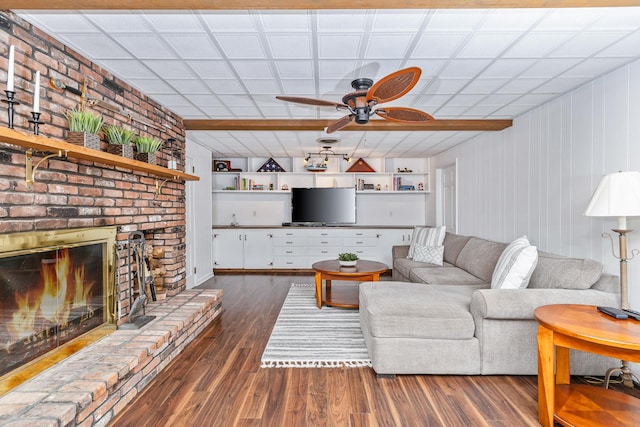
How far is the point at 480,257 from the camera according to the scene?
155 inches

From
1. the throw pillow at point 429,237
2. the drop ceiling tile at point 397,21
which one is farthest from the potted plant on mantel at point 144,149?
the throw pillow at point 429,237

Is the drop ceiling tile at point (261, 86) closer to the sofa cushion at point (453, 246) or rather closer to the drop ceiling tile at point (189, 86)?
the drop ceiling tile at point (189, 86)

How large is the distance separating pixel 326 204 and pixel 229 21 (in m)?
5.01

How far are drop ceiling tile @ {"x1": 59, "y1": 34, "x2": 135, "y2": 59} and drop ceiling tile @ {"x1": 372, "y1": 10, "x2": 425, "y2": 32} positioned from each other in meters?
1.65

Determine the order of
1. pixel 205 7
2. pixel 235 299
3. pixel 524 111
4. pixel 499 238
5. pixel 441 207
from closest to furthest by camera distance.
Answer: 1. pixel 205 7
2. pixel 524 111
3. pixel 499 238
4. pixel 235 299
5. pixel 441 207

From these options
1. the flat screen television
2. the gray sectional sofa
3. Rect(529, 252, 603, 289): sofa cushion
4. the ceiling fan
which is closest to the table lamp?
the gray sectional sofa

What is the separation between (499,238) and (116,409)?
13.6 ft

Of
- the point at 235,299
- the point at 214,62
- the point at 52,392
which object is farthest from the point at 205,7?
the point at 235,299

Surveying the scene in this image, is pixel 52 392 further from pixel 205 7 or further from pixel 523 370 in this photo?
pixel 523 370

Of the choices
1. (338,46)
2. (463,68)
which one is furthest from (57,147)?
(463,68)

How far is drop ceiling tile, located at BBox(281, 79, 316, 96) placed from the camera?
2.88 meters

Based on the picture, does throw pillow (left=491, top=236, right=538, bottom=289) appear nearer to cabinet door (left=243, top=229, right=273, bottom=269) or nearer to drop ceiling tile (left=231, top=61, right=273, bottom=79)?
drop ceiling tile (left=231, top=61, right=273, bottom=79)

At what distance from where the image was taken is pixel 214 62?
8.28 feet

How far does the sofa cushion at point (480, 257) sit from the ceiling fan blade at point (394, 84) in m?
2.29
